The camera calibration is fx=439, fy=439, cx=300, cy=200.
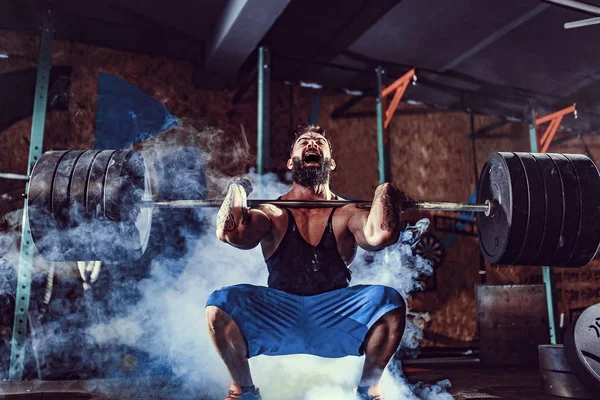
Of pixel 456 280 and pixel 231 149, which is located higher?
pixel 231 149

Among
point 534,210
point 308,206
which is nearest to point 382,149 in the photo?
point 534,210

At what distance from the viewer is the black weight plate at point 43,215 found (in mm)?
2066

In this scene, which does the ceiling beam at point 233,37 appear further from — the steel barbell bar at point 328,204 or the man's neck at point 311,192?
the steel barbell bar at point 328,204

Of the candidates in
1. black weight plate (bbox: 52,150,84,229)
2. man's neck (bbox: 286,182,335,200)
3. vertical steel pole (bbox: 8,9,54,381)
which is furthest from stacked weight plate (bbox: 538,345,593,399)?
vertical steel pole (bbox: 8,9,54,381)

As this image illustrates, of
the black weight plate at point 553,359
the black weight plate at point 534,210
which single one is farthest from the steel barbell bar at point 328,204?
the black weight plate at point 553,359

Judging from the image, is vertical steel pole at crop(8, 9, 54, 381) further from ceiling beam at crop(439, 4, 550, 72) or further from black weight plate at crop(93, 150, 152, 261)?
ceiling beam at crop(439, 4, 550, 72)

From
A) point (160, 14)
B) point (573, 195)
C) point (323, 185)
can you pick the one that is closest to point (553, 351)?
point (573, 195)

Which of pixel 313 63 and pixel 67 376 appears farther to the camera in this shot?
pixel 313 63

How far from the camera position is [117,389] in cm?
253

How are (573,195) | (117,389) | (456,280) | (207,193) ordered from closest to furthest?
(573,195)
(117,389)
(207,193)
(456,280)

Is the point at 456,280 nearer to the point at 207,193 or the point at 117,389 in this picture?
the point at 207,193

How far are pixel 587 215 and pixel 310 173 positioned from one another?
1341mm

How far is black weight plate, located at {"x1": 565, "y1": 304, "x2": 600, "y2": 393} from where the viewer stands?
2.31m

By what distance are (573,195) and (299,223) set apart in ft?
4.32
